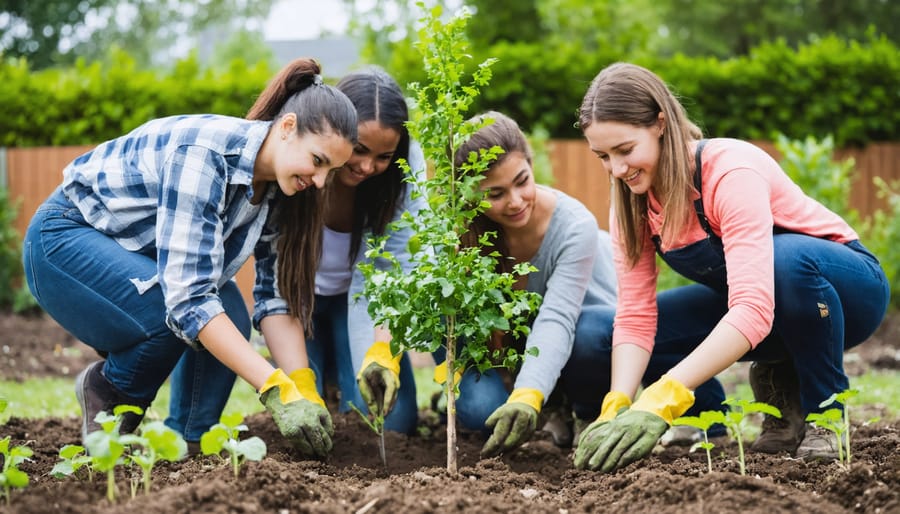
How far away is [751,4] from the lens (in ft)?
61.4

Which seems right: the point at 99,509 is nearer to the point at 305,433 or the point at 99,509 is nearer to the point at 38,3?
the point at 305,433

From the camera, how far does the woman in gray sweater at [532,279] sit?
9.20ft

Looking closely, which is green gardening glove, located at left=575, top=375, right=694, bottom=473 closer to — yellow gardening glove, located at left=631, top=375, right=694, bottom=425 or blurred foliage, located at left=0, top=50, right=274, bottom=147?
yellow gardening glove, located at left=631, top=375, right=694, bottom=425

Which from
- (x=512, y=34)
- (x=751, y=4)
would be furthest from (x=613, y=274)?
(x=751, y=4)

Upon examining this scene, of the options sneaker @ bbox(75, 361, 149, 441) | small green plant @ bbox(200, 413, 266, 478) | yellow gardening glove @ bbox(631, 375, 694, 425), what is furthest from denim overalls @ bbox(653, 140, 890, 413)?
sneaker @ bbox(75, 361, 149, 441)

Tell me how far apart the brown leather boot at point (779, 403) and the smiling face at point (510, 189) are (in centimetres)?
102

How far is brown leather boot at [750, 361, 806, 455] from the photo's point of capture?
287 cm

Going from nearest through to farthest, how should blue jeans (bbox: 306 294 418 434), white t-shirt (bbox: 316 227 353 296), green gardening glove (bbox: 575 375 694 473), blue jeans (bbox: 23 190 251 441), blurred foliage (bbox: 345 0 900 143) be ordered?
1. green gardening glove (bbox: 575 375 694 473)
2. blue jeans (bbox: 23 190 251 441)
3. white t-shirt (bbox: 316 227 353 296)
4. blue jeans (bbox: 306 294 418 434)
5. blurred foliage (bbox: 345 0 900 143)

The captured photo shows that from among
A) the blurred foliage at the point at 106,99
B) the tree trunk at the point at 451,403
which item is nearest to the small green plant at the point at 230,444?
the tree trunk at the point at 451,403

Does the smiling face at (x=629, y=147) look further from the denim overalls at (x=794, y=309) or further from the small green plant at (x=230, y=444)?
the small green plant at (x=230, y=444)

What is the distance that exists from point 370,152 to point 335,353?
1.26 metres

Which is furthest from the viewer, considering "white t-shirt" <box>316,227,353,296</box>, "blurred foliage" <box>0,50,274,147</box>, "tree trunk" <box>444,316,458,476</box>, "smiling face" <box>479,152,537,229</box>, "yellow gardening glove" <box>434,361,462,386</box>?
"blurred foliage" <box>0,50,274,147</box>

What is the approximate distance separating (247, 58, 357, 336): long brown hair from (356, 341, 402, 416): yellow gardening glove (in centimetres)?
31

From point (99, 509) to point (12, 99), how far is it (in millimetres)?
8510
